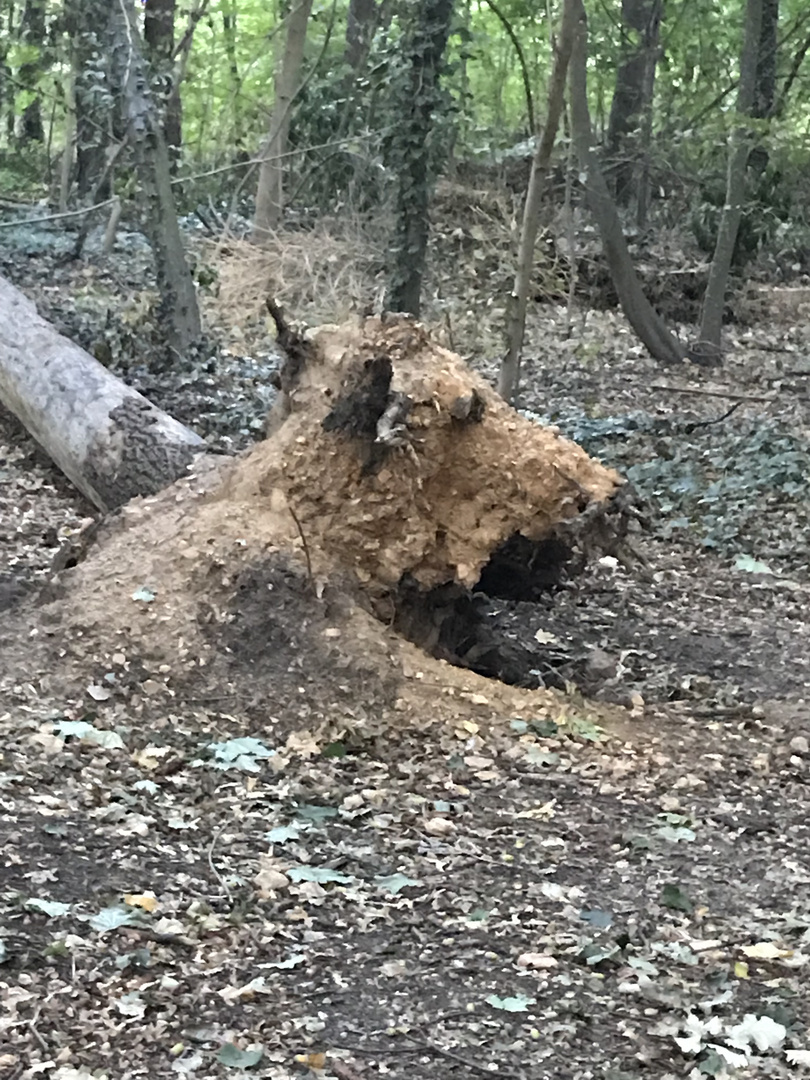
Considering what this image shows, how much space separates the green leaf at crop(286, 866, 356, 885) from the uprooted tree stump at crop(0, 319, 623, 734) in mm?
1052

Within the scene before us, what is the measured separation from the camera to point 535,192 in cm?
809

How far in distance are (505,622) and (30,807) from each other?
281 centimetres

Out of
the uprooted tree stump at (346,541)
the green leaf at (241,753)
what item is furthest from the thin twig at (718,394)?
the green leaf at (241,753)

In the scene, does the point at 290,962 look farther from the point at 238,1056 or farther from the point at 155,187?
the point at 155,187

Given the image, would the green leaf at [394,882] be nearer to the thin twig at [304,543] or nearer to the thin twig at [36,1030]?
the thin twig at [36,1030]

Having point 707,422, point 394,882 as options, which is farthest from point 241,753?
point 707,422

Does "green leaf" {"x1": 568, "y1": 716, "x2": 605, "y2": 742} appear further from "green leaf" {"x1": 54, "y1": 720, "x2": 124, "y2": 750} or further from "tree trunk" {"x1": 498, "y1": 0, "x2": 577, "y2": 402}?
"tree trunk" {"x1": 498, "y1": 0, "x2": 577, "y2": 402}

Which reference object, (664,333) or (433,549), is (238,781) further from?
(664,333)

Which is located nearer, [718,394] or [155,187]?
[155,187]

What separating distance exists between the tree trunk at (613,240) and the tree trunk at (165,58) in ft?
12.2

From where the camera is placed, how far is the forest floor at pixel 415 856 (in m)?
2.85

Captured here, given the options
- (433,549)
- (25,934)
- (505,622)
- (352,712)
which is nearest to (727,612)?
(505,622)

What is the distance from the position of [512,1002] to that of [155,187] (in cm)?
836

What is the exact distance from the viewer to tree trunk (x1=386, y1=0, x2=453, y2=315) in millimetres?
9688
